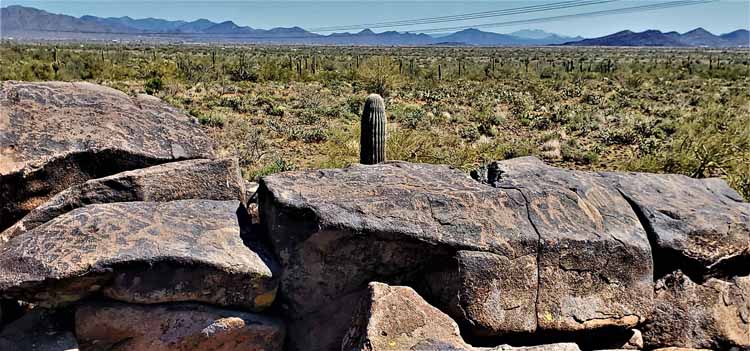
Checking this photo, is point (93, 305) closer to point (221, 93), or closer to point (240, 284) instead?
point (240, 284)

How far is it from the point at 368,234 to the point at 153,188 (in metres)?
2.04

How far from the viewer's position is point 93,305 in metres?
4.11

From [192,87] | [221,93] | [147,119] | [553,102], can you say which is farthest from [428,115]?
[147,119]

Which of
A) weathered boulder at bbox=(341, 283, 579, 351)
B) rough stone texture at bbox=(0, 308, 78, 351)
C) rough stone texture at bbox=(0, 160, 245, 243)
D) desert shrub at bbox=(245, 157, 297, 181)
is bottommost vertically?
desert shrub at bbox=(245, 157, 297, 181)

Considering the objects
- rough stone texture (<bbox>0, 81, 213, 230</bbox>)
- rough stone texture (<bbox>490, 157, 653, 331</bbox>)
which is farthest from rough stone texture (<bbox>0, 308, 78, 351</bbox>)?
rough stone texture (<bbox>490, 157, 653, 331</bbox>)

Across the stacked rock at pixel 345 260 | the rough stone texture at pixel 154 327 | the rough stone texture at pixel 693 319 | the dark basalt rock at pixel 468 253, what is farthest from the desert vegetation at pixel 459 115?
the rough stone texture at pixel 154 327

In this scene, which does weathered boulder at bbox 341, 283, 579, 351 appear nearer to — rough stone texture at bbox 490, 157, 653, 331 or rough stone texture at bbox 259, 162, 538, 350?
rough stone texture at bbox 259, 162, 538, 350

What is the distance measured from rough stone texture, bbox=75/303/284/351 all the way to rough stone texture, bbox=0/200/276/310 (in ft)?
0.33

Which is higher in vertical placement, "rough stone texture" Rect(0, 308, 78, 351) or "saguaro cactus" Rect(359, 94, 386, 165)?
"saguaro cactus" Rect(359, 94, 386, 165)

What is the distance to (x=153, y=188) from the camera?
4910 millimetres

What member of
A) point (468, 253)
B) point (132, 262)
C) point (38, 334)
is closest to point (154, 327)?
point (132, 262)

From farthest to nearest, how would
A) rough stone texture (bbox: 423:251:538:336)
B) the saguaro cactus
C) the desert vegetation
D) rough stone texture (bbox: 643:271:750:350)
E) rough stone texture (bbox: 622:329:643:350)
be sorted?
the desert vegetation < the saguaro cactus < rough stone texture (bbox: 643:271:750:350) < rough stone texture (bbox: 622:329:643:350) < rough stone texture (bbox: 423:251:538:336)

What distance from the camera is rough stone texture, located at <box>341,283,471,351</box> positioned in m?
3.65

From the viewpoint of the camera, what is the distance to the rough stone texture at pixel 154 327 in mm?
4082
